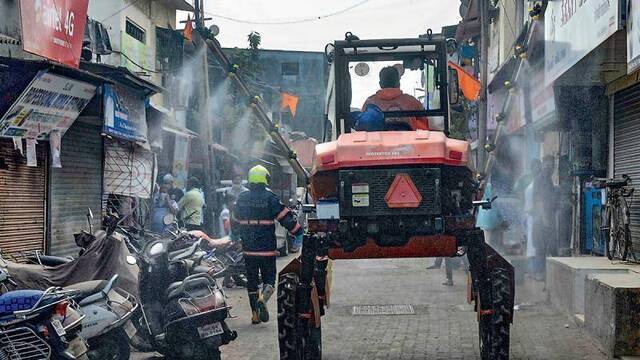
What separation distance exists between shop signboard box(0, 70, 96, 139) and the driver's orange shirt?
4925 millimetres

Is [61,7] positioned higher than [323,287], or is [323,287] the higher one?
[61,7]

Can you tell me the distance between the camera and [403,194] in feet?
20.2

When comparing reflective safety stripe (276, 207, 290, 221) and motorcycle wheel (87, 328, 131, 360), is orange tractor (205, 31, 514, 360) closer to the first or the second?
motorcycle wheel (87, 328, 131, 360)

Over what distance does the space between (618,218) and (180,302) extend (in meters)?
6.28

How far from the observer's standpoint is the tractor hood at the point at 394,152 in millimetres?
6148

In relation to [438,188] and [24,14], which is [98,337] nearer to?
[438,188]

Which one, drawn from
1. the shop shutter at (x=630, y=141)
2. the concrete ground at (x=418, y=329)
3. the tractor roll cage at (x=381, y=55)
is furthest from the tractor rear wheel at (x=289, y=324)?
the shop shutter at (x=630, y=141)

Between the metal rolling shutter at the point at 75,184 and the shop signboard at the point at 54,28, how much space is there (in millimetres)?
1652

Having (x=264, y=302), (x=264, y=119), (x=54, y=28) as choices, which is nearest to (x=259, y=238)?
(x=264, y=302)

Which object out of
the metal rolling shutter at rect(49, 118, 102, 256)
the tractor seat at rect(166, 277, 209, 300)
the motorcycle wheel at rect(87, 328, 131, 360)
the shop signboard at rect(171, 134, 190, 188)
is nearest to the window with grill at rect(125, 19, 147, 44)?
the shop signboard at rect(171, 134, 190, 188)

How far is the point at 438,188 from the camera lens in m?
6.12

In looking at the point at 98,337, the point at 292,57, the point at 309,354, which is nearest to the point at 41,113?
the point at 98,337

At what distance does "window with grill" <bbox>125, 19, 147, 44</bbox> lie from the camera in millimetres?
22797

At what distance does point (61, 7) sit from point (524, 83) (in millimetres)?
9256
